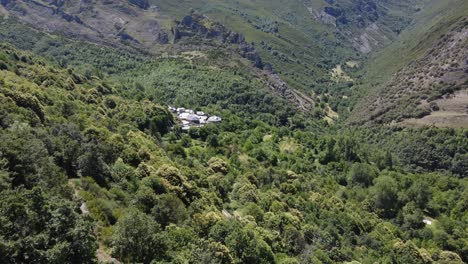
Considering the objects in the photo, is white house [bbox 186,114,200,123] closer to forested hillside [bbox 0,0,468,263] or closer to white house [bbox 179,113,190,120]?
white house [bbox 179,113,190,120]

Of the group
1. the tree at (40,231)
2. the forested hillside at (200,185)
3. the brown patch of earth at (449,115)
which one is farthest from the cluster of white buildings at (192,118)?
the tree at (40,231)

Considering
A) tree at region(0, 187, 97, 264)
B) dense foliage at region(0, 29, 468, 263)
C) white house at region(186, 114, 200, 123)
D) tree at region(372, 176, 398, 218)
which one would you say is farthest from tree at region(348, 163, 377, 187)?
tree at region(0, 187, 97, 264)

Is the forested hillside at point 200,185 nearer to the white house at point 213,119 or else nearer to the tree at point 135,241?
the tree at point 135,241

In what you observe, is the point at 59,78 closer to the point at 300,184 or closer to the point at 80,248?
the point at 300,184

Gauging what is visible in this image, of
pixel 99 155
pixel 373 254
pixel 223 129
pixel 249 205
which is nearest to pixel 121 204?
pixel 99 155

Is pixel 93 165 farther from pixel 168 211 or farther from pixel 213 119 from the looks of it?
pixel 213 119

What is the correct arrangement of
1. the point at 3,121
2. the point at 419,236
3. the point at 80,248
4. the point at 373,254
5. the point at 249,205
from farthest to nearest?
the point at 419,236 < the point at 373,254 < the point at 249,205 < the point at 3,121 < the point at 80,248
